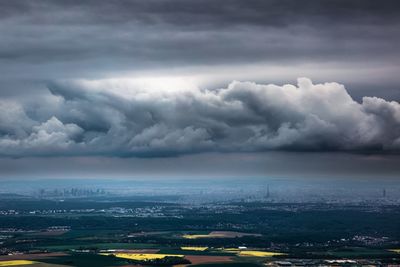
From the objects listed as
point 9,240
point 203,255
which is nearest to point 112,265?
point 203,255

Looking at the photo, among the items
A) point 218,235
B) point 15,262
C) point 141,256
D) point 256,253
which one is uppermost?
point 218,235

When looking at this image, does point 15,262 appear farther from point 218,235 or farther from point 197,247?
point 218,235

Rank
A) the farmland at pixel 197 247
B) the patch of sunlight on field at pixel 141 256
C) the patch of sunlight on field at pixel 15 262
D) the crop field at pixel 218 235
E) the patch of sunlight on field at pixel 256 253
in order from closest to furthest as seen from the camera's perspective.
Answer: the patch of sunlight on field at pixel 15 262
the farmland at pixel 197 247
the patch of sunlight on field at pixel 141 256
the patch of sunlight on field at pixel 256 253
the crop field at pixel 218 235

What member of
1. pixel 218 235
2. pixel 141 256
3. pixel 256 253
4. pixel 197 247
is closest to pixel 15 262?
pixel 141 256

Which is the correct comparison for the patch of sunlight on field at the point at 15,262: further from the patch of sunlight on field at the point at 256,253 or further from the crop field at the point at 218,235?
the crop field at the point at 218,235

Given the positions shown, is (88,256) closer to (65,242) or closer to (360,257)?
(65,242)

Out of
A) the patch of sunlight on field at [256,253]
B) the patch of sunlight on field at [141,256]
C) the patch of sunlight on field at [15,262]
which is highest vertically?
the patch of sunlight on field at [15,262]

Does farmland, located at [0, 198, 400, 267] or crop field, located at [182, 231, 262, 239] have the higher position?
crop field, located at [182, 231, 262, 239]

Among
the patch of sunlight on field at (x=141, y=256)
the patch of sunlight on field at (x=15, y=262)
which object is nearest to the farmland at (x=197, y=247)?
the patch of sunlight on field at (x=141, y=256)

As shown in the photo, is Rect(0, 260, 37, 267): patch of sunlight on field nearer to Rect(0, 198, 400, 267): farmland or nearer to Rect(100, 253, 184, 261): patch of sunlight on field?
Rect(0, 198, 400, 267): farmland

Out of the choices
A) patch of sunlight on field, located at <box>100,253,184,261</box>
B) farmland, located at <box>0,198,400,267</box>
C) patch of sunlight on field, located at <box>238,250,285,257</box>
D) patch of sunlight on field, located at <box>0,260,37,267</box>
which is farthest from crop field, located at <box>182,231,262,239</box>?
patch of sunlight on field, located at <box>0,260,37,267</box>

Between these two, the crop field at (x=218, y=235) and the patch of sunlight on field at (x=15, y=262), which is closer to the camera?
the patch of sunlight on field at (x=15, y=262)
